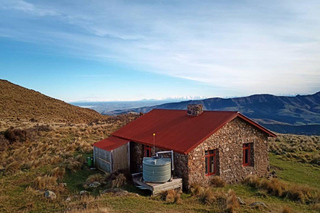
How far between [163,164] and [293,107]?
198523mm

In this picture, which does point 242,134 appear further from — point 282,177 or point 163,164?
point 163,164

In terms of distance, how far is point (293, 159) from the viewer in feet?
66.8

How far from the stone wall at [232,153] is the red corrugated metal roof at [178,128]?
41cm

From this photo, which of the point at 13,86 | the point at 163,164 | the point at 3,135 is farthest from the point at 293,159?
the point at 13,86

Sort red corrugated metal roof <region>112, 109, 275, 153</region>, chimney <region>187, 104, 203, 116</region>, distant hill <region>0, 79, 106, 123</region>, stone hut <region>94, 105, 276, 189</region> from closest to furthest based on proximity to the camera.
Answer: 1. stone hut <region>94, 105, 276, 189</region>
2. red corrugated metal roof <region>112, 109, 275, 153</region>
3. chimney <region>187, 104, 203, 116</region>
4. distant hill <region>0, 79, 106, 123</region>

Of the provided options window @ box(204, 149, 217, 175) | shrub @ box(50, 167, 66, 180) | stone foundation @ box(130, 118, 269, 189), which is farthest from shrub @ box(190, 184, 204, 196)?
shrub @ box(50, 167, 66, 180)

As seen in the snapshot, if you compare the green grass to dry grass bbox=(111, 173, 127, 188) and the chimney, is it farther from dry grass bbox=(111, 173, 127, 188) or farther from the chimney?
the chimney

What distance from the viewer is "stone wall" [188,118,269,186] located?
476 inches

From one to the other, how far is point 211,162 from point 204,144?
1540mm

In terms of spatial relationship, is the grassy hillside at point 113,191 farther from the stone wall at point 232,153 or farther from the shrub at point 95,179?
the stone wall at point 232,153

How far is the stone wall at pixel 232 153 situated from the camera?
39.6 feet

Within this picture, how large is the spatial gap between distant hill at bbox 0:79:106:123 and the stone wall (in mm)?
35863

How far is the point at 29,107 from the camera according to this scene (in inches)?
1871

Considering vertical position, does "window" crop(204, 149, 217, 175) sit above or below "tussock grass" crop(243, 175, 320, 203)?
above
